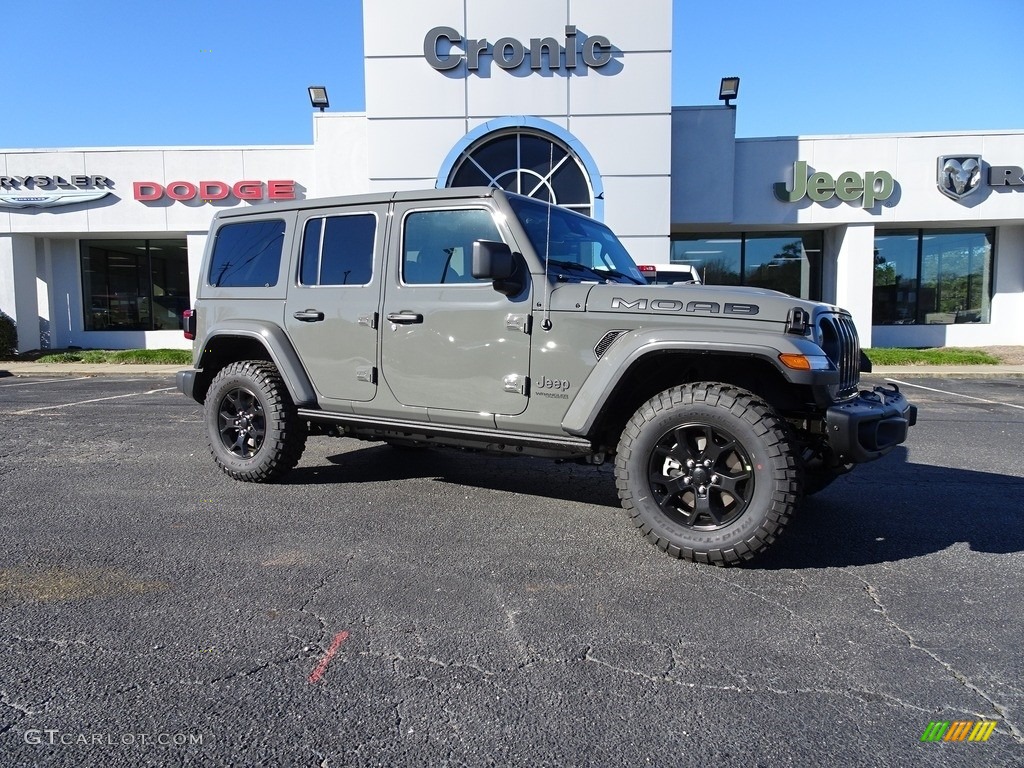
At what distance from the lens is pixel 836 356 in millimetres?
3805

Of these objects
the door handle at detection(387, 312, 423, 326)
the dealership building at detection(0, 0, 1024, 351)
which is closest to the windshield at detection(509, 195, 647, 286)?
the door handle at detection(387, 312, 423, 326)

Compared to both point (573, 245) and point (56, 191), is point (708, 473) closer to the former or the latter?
point (573, 245)

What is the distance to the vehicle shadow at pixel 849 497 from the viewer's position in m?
4.01

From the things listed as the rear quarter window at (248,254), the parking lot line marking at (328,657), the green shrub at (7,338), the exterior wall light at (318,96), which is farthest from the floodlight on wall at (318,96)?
the parking lot line marking at (328,657)

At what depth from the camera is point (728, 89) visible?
17.4 m

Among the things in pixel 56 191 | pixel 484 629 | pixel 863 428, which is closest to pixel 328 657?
pixel 484 629

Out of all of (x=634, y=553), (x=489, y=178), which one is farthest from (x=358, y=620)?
(x=489, y=178)

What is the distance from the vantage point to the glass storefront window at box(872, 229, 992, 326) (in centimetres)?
1905

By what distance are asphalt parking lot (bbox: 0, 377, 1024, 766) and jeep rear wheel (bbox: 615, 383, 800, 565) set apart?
0.62 feet

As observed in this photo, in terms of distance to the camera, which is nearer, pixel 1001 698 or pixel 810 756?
pixel 810 756

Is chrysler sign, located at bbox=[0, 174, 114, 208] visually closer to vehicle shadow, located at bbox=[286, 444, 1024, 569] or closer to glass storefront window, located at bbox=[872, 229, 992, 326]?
vehicle shadow, located at bbox=[286, 444, 1024, 569]

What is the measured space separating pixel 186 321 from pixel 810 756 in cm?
556

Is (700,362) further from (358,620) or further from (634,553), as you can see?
(358,620)

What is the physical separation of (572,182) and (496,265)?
12581 mm
